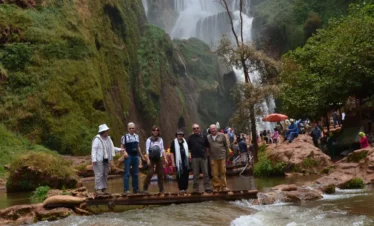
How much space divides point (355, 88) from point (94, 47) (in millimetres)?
16332

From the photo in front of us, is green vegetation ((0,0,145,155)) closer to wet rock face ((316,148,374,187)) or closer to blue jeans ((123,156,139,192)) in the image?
blue jeans ((123,156,139,192))

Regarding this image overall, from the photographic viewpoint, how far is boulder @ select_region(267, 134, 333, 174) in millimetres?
18500

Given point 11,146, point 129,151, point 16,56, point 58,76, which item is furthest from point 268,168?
point 16,56

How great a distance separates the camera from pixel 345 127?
25.5 m

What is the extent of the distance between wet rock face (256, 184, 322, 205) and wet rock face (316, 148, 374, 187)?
1.84 m

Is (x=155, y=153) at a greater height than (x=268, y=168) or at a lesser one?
greater

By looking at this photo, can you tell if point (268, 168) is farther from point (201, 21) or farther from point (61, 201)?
point (201, 21)

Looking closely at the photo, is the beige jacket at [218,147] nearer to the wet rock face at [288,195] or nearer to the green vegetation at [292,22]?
the wet rock face at [288,195]

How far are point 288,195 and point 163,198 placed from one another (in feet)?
11.0

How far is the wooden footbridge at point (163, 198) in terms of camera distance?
9.48 meters

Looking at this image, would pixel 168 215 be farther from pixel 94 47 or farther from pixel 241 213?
pixel 94 47

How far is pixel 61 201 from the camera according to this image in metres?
9.04

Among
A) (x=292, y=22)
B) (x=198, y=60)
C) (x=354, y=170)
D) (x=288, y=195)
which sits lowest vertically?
(x=288, y=195)

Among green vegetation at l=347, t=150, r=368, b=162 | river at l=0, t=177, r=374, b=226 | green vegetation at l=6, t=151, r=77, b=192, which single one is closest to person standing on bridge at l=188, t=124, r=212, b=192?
river at l=0, t=177, r=374, b=226
